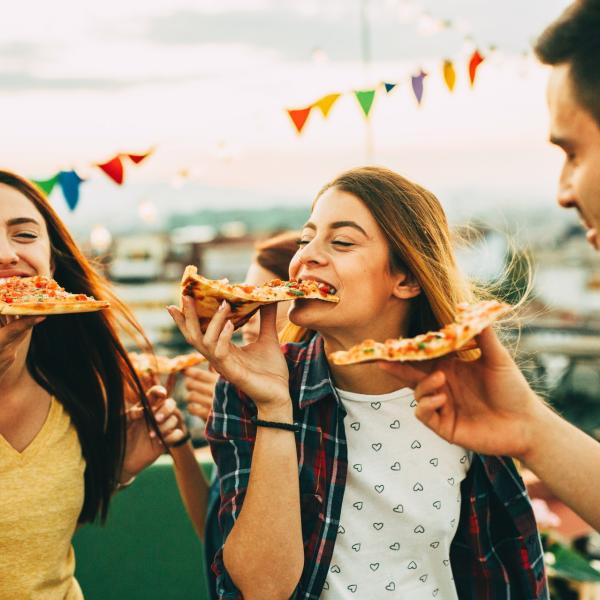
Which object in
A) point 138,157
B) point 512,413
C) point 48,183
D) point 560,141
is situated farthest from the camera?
point 138,157

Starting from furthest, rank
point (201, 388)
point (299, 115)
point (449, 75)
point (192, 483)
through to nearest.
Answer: point (449, 75) < point (299, 115) < point (201, 388) < point (192, 483)

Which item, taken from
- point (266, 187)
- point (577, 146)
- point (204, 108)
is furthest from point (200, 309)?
point (266, 187)

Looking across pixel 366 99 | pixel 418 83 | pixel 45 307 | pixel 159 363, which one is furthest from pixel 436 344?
pixel 418 83

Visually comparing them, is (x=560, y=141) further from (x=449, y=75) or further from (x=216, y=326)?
(x=449, y=75)

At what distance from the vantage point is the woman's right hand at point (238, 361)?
1.97 meters

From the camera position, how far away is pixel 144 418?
8.13 ft

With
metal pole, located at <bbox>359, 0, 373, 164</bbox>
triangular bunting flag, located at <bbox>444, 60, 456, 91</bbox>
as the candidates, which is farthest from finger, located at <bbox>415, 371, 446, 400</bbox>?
triangular bunting flag, located at <bbox>444, 60, 456, 91</bbox>

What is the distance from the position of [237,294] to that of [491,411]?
0.77 meters

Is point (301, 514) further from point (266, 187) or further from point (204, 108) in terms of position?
point (266, 187)

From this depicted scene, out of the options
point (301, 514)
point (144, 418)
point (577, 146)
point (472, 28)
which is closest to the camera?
point (577, 146)

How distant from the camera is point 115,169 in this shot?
3539 millimetres

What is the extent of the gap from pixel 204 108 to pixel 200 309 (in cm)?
279

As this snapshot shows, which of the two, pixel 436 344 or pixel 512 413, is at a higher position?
pixel 436 344

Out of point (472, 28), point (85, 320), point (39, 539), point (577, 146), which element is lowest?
point (39, 539)
